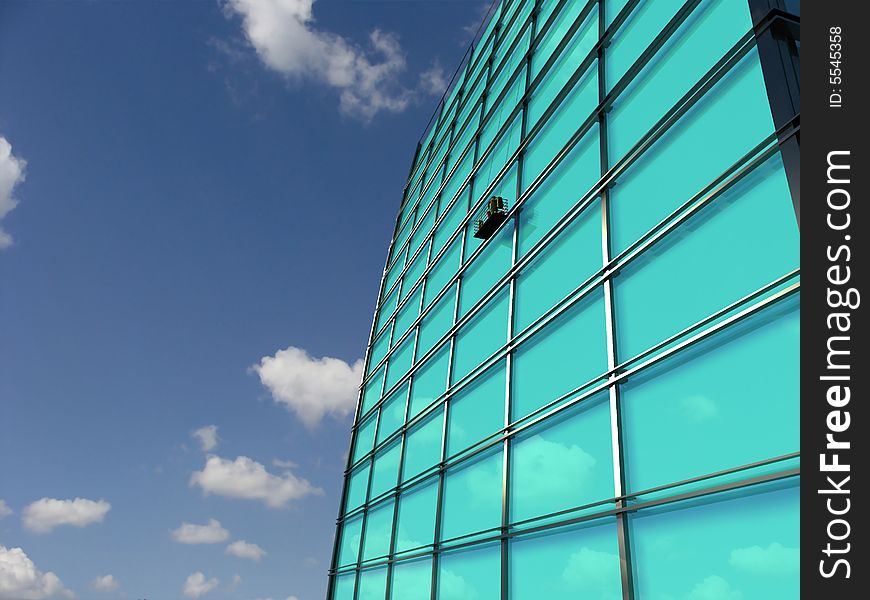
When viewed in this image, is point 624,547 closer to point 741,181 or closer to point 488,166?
point 741,181

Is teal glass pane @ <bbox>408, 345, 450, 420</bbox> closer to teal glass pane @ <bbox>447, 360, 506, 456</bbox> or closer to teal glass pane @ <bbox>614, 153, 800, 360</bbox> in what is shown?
teal glass pane @ <bbox>447, 360, 506, 456</bbox>

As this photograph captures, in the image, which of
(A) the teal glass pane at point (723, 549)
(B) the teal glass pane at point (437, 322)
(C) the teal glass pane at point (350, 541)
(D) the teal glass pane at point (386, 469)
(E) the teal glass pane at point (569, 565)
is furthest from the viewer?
(C) the teal glass pane at point (350, 541)

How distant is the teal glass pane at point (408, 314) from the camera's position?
23062mm

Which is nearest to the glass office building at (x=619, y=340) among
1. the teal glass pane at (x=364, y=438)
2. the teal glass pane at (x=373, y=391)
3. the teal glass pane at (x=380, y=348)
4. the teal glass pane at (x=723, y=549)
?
the teal glass pane at (x=723, y=549)

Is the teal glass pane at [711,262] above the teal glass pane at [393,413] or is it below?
below

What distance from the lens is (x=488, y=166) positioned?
19.8 metres

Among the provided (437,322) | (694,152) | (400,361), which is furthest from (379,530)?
(694,152)

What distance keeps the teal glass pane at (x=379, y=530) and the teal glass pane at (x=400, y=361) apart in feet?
15.8

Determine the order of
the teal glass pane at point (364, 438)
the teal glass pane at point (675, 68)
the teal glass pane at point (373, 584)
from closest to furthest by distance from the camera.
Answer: the teal glass pane at point (675, 68) < the teal glass pane at point (373, 584) < the teal glass pane at point (364, 438)

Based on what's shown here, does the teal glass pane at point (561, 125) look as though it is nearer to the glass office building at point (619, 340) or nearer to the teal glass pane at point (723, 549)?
the glass office building at point (619, 340)

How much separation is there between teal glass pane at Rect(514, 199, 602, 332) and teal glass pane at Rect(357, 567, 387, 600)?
348 inches

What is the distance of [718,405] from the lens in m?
7.96

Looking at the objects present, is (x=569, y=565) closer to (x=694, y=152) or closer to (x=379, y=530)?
(x=694, y=152)
